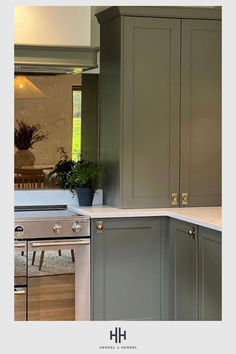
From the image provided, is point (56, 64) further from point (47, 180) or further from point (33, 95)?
point (47, 180)

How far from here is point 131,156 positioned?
4609 millimetres

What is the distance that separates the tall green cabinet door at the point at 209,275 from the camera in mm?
3730

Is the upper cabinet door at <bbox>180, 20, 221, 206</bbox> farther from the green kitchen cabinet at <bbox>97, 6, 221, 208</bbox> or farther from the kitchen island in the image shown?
the kitchen island

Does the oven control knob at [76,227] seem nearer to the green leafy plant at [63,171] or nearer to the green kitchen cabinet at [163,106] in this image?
the green kitchen cabinet at [163,106]

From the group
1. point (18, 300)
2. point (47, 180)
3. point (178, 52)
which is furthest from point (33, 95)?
point (18, 300)

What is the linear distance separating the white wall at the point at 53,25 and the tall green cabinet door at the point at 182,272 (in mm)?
1559

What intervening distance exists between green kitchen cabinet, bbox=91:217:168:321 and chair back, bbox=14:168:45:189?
2.33 feet

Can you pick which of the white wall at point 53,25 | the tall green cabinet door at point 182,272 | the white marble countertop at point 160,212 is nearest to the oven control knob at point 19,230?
the white marble countertop at point 160,212

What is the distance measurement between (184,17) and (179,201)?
125 cm

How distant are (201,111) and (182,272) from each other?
116cm

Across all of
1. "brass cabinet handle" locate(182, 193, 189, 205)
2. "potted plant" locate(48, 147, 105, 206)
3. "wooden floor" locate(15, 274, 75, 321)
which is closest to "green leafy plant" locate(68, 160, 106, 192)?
"potted plant" locate(48, 147, 105, 206)

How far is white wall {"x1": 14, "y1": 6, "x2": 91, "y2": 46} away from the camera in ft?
16.0

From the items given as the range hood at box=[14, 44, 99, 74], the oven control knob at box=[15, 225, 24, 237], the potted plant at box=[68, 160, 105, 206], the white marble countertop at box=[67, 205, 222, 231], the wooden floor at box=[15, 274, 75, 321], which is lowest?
the wooden floor at box=[15, 274, 75, 321]

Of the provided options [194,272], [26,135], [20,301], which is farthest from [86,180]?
[194,272]
